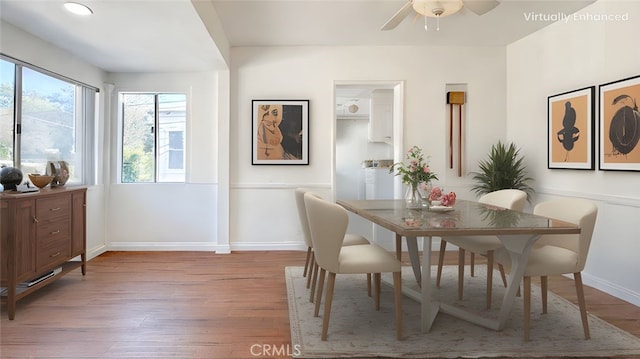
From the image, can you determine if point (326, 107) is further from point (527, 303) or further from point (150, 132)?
point (527, 303)

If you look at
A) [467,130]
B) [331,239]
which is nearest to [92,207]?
[331,239]

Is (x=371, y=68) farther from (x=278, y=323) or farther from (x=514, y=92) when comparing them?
(x=278, y=323)

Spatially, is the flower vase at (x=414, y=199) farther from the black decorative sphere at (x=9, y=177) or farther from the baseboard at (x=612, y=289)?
the black decorative sphere at (x=9, y=177)

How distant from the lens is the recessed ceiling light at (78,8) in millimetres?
2658

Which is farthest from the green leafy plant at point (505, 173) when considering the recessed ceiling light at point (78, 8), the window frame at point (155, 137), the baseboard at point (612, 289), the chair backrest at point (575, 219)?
the recessed ceiling light at point (78, 8)

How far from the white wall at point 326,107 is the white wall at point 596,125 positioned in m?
0.47

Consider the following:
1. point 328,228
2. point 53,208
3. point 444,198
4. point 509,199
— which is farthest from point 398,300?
point 53,208

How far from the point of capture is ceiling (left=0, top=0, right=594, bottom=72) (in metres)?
2.85

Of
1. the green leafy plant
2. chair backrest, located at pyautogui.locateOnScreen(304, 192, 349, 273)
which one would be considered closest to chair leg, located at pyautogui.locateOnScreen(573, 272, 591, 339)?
chair backrest, located at pyautogui.locateOnScreen(304, 192, 349, 273)

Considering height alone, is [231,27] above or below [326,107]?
above

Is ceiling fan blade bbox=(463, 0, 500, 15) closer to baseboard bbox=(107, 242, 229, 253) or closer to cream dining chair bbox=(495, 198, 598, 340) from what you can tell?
cream dining chair bbox=(495, 198, 598, 340)

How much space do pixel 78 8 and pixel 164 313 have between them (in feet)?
7.55

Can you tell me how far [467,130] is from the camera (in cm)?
464

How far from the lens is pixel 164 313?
105 inches
